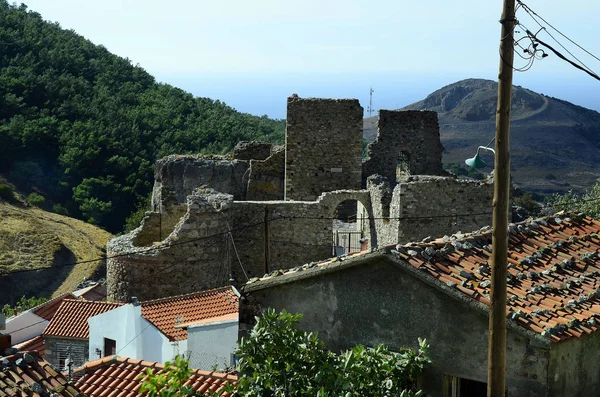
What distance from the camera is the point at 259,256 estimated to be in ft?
74.9

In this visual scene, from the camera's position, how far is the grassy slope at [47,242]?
4103 cm

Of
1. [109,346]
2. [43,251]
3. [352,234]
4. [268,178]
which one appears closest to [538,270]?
[109,346]

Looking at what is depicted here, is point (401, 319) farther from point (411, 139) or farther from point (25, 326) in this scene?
point (411, 139)

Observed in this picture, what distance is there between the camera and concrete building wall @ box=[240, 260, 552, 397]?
11.0 metres

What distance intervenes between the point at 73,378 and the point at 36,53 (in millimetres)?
61233

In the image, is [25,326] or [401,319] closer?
[401,319]

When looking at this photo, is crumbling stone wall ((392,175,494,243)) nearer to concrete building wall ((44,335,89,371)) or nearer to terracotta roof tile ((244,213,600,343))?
terracotta roof tile ((244,213,600,343))

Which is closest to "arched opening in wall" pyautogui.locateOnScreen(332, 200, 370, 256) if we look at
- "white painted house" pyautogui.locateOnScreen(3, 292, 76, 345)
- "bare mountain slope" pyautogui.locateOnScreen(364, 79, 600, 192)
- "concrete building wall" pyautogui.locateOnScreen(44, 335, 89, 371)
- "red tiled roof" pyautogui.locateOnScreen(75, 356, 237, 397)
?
"concrete building wall" pyautogui.locateOnScreen(44, 335, 89, 371)

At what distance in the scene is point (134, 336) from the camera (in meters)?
20.0

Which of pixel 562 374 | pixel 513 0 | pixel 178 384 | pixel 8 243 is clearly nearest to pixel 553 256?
pixel 562 374

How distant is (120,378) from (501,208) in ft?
22.7

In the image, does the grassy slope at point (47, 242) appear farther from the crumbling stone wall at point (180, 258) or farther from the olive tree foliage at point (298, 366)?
the olive tree foliage at point (298, 366)

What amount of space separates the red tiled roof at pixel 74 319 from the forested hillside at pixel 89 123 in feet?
102

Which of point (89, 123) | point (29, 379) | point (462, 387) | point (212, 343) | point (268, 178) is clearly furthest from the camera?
point (89, 123)
